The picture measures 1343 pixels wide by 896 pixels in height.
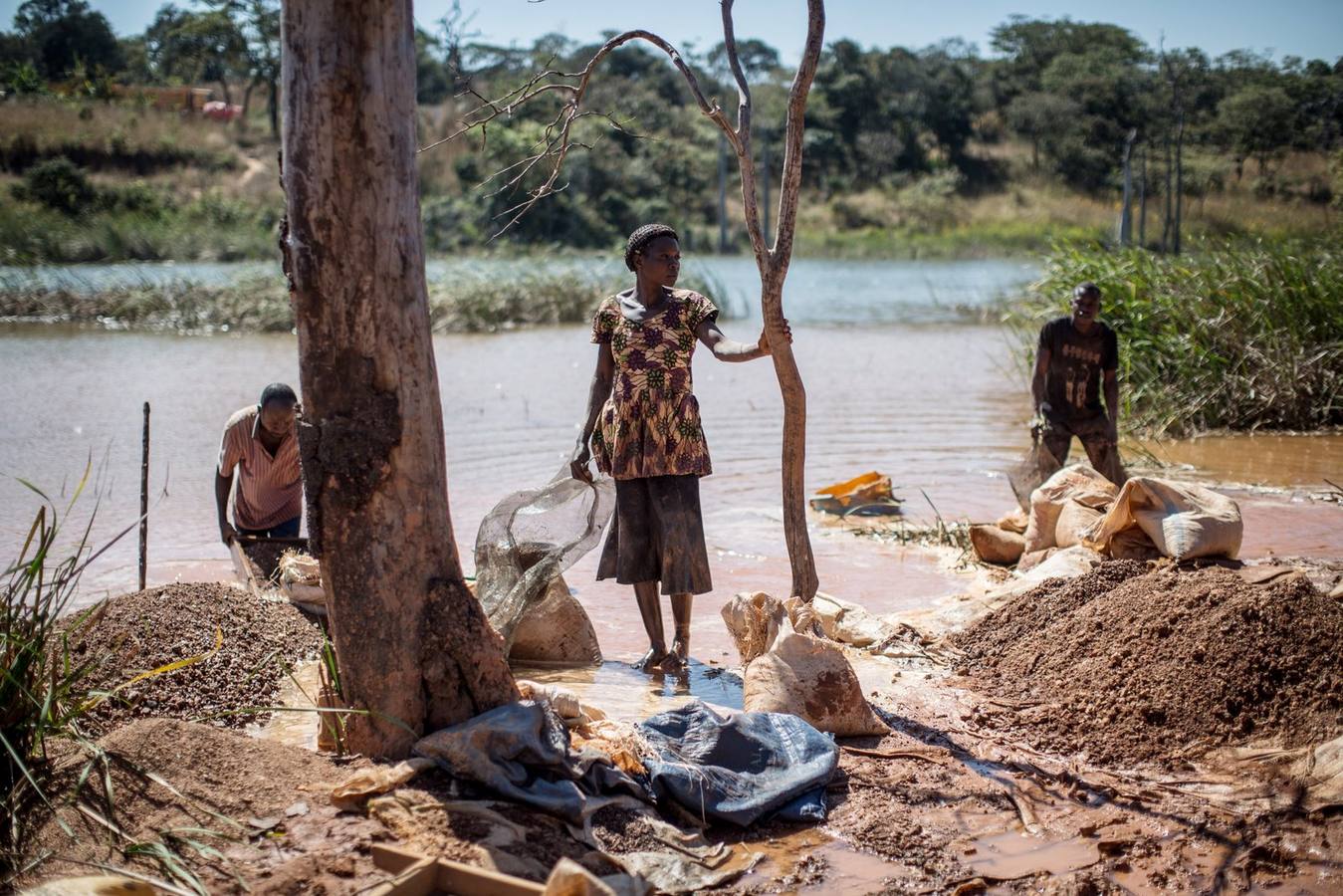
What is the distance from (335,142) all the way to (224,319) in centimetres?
1693

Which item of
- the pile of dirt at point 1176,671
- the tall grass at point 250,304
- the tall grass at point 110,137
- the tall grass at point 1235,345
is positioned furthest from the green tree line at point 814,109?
the pile of dirt at point 1176,671

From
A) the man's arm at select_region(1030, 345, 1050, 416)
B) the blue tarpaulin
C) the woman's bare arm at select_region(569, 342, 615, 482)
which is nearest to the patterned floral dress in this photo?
the woman's bare arm at select_region(569, 342, 615, 482)

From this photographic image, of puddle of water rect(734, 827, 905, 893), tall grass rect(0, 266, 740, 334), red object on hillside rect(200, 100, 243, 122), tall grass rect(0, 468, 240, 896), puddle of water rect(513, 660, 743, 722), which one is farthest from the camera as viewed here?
red object on hillside rect(200, 100, 243, 122)

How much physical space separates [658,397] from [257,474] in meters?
2.21

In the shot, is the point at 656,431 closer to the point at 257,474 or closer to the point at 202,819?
the point at 202,819

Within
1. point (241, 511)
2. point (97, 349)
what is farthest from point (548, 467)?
point (97, 349)

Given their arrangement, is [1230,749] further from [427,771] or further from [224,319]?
[224,319]

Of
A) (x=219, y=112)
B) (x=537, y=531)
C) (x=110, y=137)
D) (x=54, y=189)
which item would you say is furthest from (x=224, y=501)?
(x=219, y=112)

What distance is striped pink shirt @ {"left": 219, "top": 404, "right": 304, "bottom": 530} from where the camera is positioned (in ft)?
17.8

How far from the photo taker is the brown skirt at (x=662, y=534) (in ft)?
14.5

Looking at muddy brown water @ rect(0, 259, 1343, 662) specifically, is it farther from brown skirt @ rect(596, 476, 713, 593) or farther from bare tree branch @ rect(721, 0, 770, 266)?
bare tree branch @ rect(721, 0, 770, 266)

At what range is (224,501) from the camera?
5.43m

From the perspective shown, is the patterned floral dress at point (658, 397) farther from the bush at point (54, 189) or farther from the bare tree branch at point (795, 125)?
the bush at point (54, 189)

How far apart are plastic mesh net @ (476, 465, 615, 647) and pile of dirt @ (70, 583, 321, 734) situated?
0.71 meters
